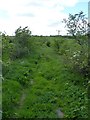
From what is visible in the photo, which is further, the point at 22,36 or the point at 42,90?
the point at 22,36

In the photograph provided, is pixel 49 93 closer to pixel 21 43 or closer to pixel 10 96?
pixel 10 96

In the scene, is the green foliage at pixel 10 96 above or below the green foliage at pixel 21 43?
below

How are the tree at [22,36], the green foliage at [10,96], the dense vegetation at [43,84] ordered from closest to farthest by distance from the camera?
the green foliage at [10,96] < the dense vegetation at [43,84] < the tree at [22,36]

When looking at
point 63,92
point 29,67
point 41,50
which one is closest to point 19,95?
point 63,92

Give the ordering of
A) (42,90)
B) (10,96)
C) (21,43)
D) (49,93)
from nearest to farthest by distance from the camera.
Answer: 1. (10,96)
2. (49,93)
3. (42,90)
4. (21,43)

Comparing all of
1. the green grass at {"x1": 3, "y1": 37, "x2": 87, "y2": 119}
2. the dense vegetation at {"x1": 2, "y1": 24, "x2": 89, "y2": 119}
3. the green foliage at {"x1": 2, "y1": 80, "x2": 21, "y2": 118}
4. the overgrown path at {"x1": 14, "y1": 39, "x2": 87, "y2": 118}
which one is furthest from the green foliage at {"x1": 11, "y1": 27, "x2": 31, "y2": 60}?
the green foliage at {"x1": 2, "y1": 80, "x2": 21, "y2": 118}

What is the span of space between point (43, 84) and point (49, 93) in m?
2.35

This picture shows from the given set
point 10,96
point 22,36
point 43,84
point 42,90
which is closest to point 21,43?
point 22,36

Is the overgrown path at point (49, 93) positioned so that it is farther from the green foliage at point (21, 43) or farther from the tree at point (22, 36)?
the tree at point (22, 36)

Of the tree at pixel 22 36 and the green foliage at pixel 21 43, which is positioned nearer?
the green foliage at pixel 21 43

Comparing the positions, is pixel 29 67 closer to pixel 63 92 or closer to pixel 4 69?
pixel 4 69

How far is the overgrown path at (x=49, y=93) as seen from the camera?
16.9 metres

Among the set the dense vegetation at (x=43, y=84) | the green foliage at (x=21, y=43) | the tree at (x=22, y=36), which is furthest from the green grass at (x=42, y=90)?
the tree at (x=22, y=36)

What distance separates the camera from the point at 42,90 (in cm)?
2044
